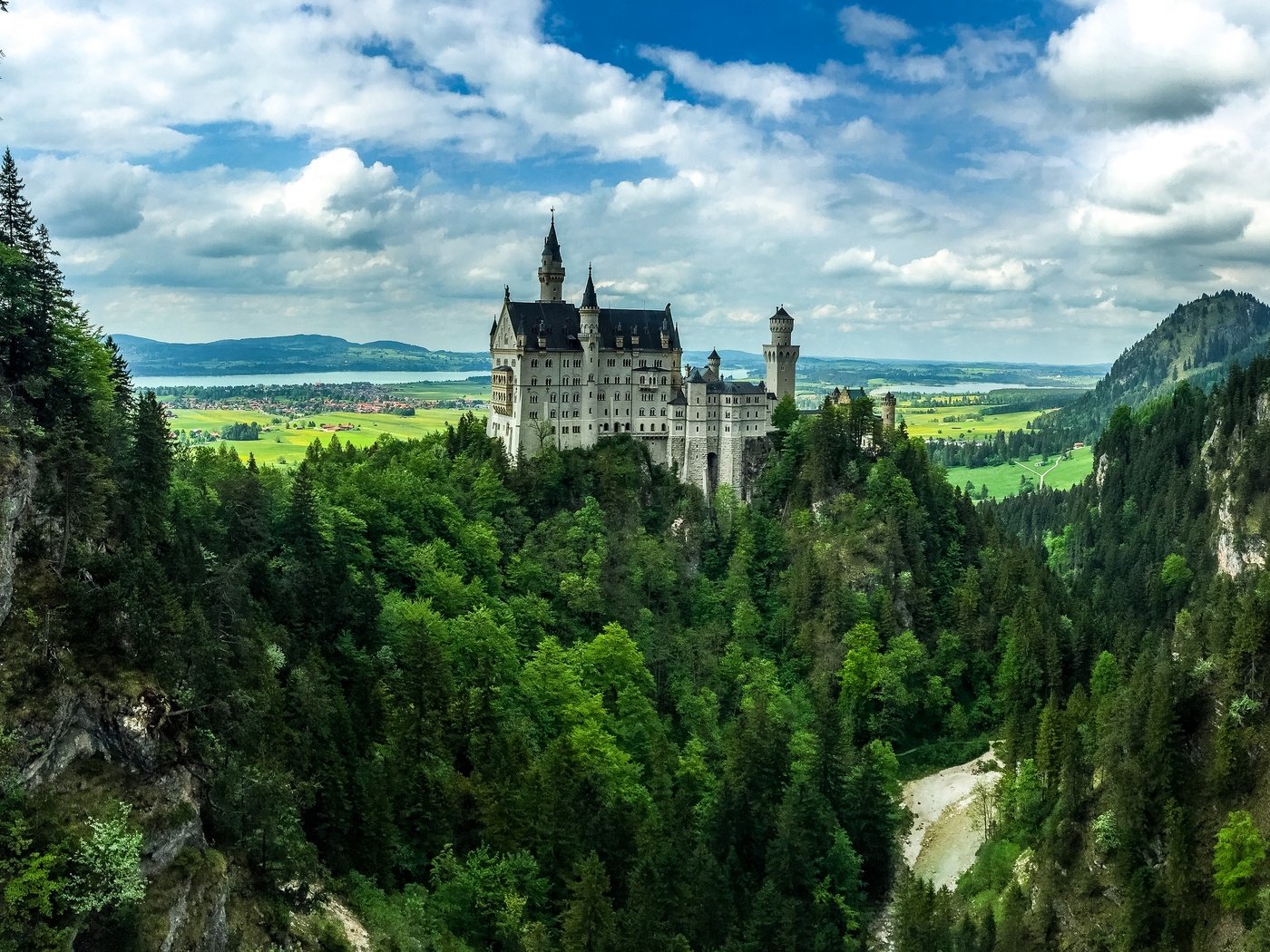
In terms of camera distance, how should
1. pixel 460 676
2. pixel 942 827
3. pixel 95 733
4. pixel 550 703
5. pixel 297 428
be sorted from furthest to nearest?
1. pixel 297 428
2. pixel 942 827
3. pixel 550 703
4. pixel 460 676
5. pixel 95 733

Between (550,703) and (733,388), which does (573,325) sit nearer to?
(733,388)

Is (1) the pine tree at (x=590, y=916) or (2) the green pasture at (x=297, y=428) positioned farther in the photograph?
(2) the green pasture at (x=297, y=428)

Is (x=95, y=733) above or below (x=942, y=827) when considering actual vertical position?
above

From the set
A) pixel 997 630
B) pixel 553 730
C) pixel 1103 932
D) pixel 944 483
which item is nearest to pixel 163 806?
pixel 553 730

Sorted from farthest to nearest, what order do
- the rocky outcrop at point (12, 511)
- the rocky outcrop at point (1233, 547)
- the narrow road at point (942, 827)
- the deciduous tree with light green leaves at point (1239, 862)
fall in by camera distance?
the rocky outcrop at point (1233, 547) < the narrow road at point (942, 827) < the deciduous tree with light green leaves at point (1239, 862) < the rocky outcrop at point (12, 511)

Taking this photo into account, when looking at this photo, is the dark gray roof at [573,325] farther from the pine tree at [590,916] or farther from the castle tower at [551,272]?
the pine tree at [590,916]

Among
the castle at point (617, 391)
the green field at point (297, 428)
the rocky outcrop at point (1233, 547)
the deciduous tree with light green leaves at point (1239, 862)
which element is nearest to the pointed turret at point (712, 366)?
the castle at point (617, 391)

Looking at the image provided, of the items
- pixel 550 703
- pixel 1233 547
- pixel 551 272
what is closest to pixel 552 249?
pixel 551 272
